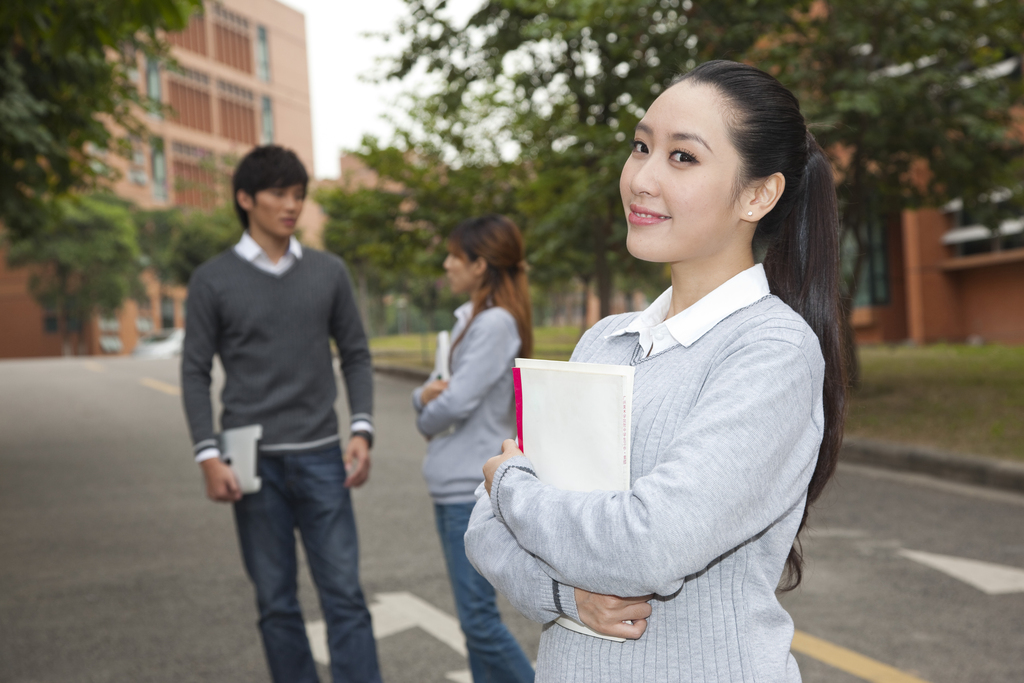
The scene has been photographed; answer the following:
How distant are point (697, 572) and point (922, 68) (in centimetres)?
1102

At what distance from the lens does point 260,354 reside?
3459 mm

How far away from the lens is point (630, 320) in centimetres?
181

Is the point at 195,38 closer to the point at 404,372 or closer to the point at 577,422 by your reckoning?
the point at 404,372

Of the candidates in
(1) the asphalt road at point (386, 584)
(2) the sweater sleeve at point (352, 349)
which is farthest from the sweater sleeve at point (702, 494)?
(1) the asphalt road at point (386, 584)

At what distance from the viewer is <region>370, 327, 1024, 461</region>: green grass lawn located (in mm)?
9141

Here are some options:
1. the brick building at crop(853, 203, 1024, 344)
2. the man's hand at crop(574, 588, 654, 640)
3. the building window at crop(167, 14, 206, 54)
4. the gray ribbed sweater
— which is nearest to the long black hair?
the gray ribbed sweater

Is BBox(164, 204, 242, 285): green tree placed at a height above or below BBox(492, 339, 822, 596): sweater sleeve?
above

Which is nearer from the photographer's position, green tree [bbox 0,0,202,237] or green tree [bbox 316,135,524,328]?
green tree [bbox 0,0,202,237]

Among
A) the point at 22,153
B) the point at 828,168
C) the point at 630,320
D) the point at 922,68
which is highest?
the point at 922,68

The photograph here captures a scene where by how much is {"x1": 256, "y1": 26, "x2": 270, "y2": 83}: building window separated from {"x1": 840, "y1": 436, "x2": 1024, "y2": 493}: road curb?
69690 millimetres

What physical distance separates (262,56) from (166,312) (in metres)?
22.4

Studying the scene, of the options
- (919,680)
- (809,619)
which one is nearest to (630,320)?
(919,680)

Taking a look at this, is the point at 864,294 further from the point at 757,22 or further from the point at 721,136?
the point at 721,136

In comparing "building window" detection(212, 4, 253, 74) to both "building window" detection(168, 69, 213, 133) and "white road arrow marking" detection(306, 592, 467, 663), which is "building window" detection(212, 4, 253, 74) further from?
"white road arrow marking" detection(306, 592, 467, 663)
